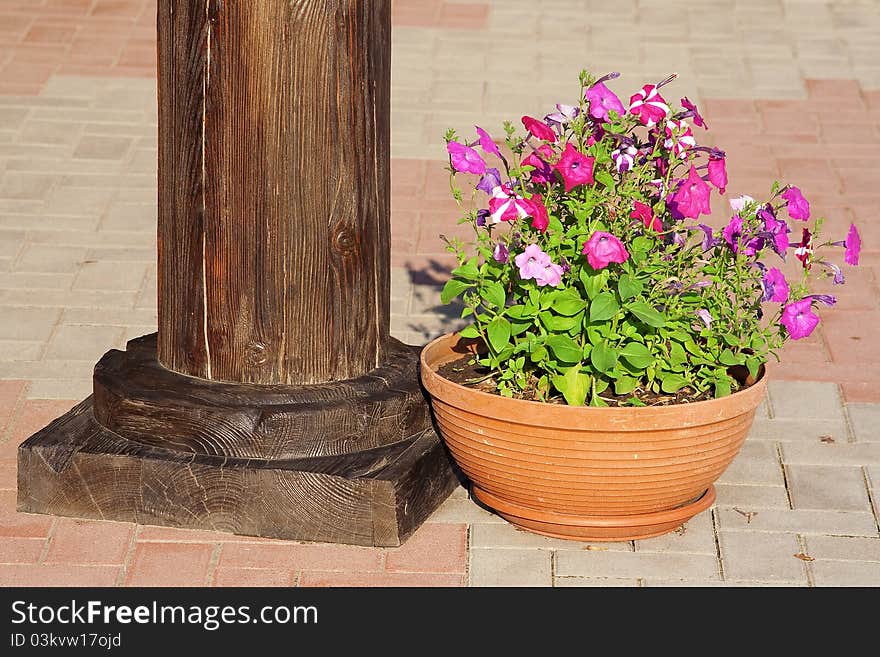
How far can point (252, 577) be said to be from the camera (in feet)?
11.6

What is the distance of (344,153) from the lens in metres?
3.64

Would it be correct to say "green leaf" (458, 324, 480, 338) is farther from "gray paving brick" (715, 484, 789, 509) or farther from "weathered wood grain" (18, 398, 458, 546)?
"gray paving brick" (715, 484, 789, 509)

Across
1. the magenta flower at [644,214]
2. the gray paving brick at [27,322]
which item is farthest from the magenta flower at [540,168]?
the gray paving brick at [27,322]

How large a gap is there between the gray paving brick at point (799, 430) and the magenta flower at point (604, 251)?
127cm

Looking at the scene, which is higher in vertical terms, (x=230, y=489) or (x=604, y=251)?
(x=604, y=251)

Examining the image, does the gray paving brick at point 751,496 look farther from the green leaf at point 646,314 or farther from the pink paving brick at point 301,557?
the pink paving brick at point 301,557

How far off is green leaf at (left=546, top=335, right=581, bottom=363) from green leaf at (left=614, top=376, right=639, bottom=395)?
0.13m

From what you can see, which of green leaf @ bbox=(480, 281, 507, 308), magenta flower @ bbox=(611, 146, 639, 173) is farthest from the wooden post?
magenta flower @ bbox=(611, 146, 639, 173)

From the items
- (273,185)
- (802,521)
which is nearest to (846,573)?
(802,521)

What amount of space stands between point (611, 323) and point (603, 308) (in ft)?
0.32

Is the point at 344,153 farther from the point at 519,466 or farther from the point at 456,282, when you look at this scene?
the point at 519,466

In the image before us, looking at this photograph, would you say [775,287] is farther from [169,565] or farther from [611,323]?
[169,565]

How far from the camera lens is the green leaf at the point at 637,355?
3.47 meters

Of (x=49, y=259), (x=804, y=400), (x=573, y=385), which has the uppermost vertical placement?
(x=573, y=385)
